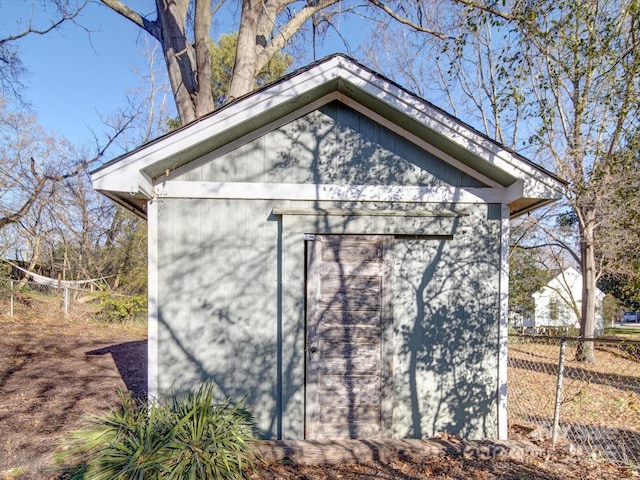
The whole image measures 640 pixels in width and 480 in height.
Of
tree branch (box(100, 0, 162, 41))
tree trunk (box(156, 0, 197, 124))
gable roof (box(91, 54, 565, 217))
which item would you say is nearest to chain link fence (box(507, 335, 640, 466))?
gable roof (box(91, 54, 565, 217))

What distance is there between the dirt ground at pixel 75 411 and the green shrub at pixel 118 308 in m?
2.79

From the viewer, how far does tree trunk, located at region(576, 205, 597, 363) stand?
40.3 ft

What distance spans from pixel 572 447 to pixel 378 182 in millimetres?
3701

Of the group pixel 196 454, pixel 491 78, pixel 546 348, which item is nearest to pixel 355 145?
pixel 196 454

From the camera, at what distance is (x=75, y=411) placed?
5535 millimetres

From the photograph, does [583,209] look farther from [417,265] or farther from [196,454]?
[196,454]

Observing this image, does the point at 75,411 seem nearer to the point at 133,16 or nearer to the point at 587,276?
the point at 133,16

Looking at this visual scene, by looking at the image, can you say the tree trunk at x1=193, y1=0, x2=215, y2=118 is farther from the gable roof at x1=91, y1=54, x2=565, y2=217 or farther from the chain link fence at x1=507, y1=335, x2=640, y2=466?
the chain link fence at x1=507, y1=335, x2=640, y2=466

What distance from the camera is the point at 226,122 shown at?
13.4ft

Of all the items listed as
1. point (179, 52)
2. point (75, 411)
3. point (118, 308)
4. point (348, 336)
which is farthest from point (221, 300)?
point (118, 308)

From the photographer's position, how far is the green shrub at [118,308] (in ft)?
46.2

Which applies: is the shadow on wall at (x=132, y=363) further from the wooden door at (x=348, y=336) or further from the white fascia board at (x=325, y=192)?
the white fascia board at (x=325, y=192)

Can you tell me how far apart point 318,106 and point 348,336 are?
8.58 ft

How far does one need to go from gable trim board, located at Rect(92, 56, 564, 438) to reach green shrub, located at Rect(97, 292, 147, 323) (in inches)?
434
